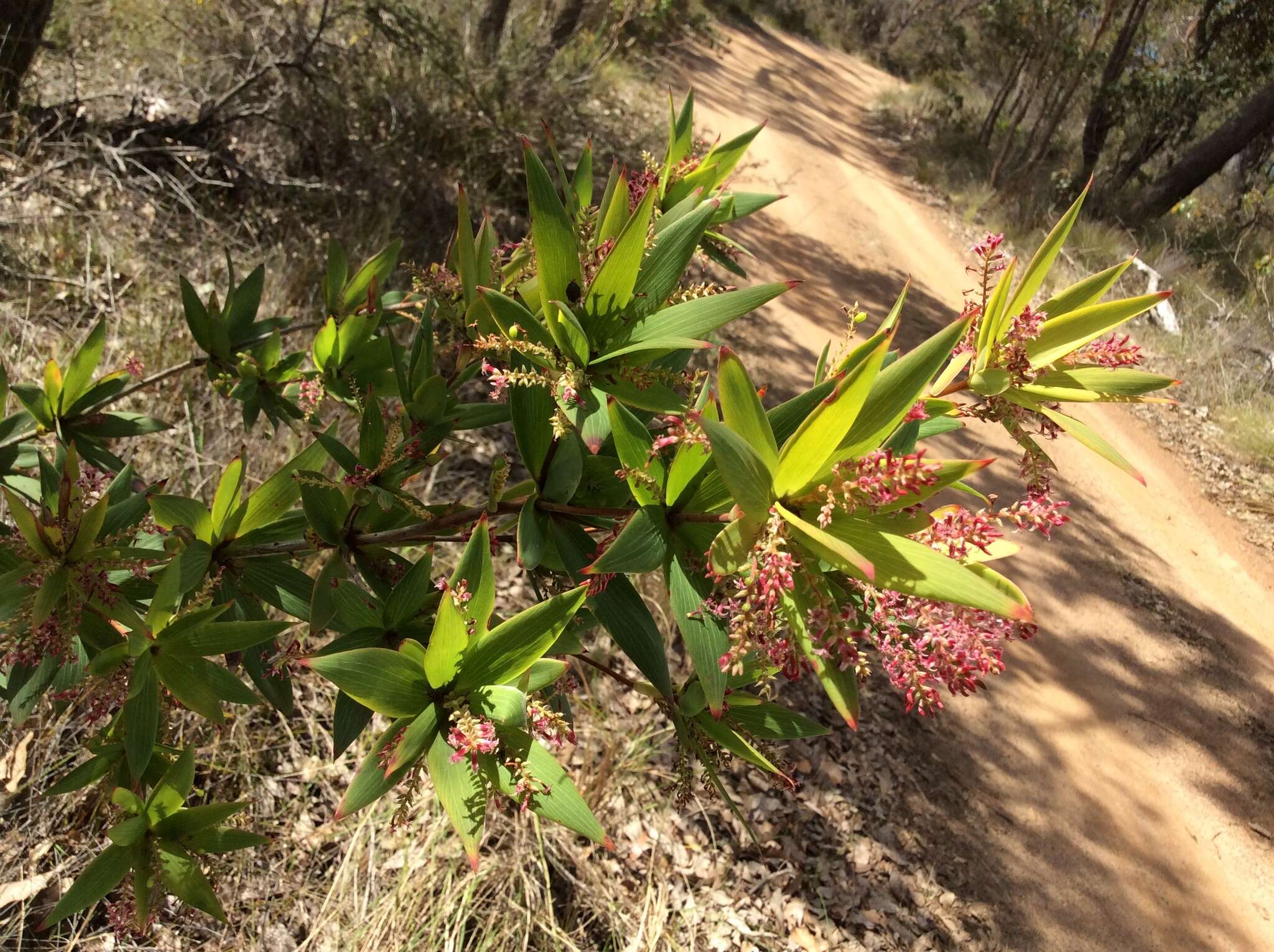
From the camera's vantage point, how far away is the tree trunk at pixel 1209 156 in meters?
10.4

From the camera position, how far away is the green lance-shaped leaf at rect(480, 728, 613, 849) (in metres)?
1.00

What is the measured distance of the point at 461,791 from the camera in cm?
99

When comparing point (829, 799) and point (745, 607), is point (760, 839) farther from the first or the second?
point (745, 607)

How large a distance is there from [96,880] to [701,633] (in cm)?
121

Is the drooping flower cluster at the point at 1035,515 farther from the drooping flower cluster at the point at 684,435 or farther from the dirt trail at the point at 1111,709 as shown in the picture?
the dirt trail at the point at 1111,709

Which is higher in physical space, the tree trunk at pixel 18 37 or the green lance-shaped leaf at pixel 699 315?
the green lance-shaped leaf at pixel 699 315

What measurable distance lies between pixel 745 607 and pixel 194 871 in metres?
1.22

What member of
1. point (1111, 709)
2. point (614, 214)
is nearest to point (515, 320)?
point (614, 214)

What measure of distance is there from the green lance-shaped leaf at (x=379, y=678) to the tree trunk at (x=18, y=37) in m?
4.05

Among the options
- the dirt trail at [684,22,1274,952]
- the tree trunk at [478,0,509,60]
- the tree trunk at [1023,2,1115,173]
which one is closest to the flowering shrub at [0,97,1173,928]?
the dirt trail at [684,22,1274,952]

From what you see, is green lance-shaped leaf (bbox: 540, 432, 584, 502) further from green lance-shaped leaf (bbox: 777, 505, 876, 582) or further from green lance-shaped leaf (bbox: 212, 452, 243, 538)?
green lance-shaped leaf (bbox: 212, 452, 243, 538)

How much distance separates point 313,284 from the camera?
461 centimetres

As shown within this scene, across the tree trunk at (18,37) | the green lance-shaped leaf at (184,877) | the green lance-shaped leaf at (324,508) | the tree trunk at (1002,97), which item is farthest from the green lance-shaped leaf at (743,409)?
the tree trunk at (1002,97)

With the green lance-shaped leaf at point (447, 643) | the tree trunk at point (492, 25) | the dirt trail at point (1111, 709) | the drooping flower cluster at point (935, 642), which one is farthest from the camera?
the tree trunk at point (492, 25)
